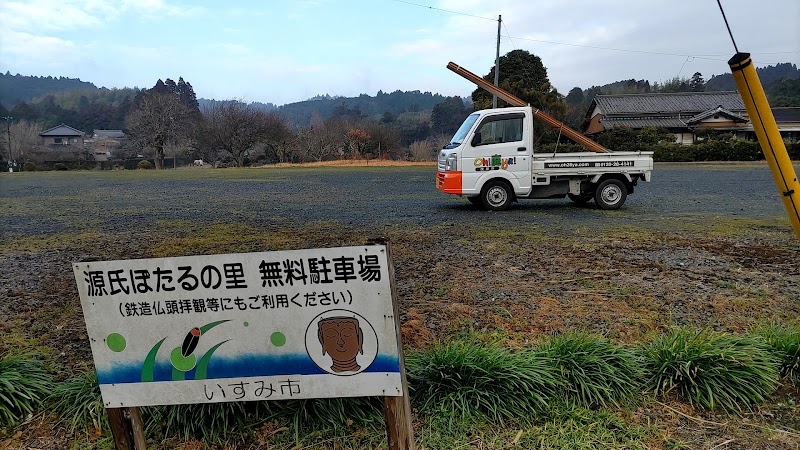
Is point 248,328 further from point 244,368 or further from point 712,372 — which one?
point 712,372


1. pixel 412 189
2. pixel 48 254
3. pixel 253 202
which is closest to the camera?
pixel 48 254

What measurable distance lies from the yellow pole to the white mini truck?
647 cm

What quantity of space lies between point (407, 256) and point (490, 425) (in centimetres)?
305

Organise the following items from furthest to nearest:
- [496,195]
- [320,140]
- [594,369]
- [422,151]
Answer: [320,140] → [422,151] → [496,195] → [594,369]

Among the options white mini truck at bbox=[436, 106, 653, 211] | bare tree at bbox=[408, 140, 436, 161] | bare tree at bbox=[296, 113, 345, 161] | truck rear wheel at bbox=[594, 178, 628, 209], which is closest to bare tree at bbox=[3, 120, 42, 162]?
bare tree at bbox=[296, 113, 345, 161]

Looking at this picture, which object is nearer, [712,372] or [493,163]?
[712,372]

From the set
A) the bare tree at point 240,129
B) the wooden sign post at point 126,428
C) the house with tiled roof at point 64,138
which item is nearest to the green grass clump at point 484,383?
the wooden sign post at point 126,428

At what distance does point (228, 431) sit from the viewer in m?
2.19

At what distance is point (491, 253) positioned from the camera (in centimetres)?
524

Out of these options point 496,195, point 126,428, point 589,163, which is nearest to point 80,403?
point 126,428

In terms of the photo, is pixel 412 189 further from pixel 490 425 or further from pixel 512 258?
pixel 490 425

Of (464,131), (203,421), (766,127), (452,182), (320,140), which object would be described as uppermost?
(320,140)

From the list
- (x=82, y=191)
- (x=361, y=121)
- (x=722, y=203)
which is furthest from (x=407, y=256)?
(x=361, y=121)

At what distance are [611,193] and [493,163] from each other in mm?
2202
